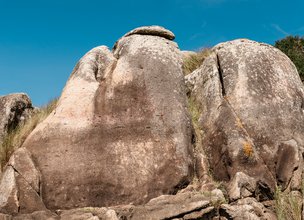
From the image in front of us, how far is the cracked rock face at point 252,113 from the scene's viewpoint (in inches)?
299

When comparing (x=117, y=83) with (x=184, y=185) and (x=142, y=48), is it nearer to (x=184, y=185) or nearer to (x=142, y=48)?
(x=142, y=48)

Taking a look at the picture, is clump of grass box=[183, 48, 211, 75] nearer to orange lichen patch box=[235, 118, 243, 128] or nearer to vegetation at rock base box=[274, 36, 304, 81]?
orange lichen patch box=[235, 118, 243, 128]

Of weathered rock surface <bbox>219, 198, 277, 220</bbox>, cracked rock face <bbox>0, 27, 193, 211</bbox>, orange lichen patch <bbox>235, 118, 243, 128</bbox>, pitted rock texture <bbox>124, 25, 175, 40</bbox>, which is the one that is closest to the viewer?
weathered rock surface <bbox>219, 198, 277, 220</bbox>

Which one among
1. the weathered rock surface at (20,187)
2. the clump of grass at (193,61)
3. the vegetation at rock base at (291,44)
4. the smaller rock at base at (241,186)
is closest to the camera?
the weathered rock surface at (20,187)

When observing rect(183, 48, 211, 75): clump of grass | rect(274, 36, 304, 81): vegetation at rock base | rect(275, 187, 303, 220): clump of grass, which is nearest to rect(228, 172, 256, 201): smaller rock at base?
rect(275, 187, 303, 220): clump of grass

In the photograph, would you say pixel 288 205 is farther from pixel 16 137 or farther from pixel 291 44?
pixel 291 44

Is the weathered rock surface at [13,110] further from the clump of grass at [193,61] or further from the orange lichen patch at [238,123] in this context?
the orange lichen patch at [238,123]

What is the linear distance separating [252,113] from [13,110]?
5127 millimetres

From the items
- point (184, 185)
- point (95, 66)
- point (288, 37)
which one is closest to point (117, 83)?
point (95, 66)

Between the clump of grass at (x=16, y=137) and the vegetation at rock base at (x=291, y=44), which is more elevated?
the vegetation at rock base at (x=291, y=44)

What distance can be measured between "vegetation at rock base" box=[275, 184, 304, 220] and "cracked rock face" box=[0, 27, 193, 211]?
4.96 feet

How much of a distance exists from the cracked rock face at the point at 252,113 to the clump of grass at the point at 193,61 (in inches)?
44.0

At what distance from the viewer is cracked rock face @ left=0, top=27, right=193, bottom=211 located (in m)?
7.14

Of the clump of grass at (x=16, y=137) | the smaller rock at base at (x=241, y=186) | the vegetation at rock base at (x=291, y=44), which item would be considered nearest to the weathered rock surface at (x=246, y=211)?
the smaller rock at base at (x=241, y=186)
